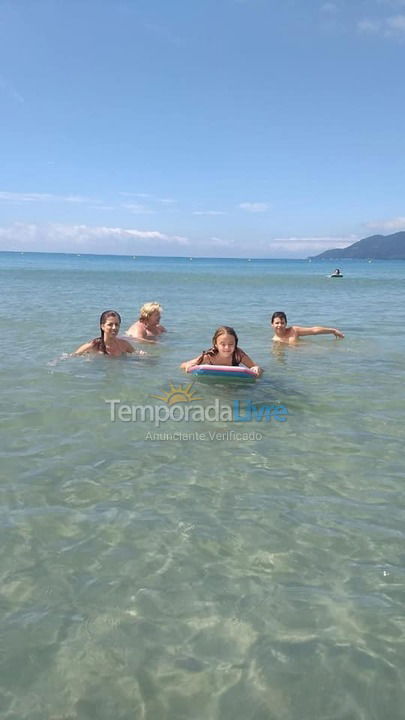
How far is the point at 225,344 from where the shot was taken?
7590 millimetres

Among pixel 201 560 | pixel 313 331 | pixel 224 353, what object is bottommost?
pixel 201 560

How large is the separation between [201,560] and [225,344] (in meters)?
4.36

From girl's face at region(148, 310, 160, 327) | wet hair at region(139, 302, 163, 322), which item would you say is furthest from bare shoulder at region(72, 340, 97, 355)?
girl's face at region(148, 310, 160, 327)

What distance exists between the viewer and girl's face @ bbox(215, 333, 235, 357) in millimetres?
7555

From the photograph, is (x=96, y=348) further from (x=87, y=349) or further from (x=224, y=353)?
(x=224, y=353)

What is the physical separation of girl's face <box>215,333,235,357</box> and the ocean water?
76 centimetres

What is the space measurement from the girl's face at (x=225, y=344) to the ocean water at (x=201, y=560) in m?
0.76

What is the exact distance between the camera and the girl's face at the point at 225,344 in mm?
7555

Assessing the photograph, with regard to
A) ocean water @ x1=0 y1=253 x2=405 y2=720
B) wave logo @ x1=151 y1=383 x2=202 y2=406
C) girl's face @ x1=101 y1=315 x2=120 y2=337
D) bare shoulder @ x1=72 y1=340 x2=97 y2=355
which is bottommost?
ocean water @ x1=0 y1=253 x2=405 y2=720

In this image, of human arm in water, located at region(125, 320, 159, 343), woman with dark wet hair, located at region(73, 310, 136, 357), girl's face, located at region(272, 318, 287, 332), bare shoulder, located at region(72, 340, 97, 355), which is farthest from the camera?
human arm in water, located at region(125, 320, 159, 343)

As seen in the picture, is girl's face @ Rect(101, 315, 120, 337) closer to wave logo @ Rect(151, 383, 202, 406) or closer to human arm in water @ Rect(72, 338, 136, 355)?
human arm in water @ Rect(72, 338, 136, 355)

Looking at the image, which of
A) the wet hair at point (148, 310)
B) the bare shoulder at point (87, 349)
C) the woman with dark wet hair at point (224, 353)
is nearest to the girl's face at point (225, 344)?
the woman with dark wet hair at point (224, 353)

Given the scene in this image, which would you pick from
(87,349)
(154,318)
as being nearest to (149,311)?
(154,318)

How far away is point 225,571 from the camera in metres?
3.43
